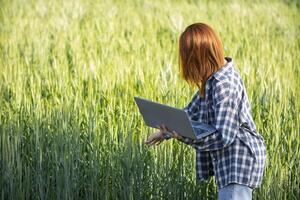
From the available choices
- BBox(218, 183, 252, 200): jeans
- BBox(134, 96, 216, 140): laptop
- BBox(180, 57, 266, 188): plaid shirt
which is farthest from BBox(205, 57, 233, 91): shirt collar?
BBox(218, 183, 252, 200): jeans

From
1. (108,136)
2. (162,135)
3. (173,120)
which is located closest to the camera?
(173,120)

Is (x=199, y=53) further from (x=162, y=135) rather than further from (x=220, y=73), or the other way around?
(x=162, y=135)

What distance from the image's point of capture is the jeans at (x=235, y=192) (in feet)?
8.05

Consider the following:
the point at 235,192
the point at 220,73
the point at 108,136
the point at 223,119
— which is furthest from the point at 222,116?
the point at 108,136

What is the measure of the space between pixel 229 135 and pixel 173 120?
18 centimetres

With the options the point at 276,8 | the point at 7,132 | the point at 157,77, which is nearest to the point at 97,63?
the point at 157,77

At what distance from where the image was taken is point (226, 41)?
5.94 m

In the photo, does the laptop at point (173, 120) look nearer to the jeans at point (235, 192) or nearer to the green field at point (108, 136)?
the jeans at point (235, 192)

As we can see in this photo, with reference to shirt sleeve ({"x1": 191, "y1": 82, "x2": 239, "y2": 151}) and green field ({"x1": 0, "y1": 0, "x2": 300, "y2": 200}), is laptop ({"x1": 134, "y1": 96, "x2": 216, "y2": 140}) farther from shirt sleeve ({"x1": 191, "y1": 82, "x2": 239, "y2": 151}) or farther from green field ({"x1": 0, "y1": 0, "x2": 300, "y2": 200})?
green field ({"x1": 0, "y1": 0, "x2": 300, "y2": 200})

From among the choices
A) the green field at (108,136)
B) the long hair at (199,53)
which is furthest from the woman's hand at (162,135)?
the green field at (108,136)

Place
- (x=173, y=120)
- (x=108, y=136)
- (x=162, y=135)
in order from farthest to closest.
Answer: (x=108, y=136)
(x=162, y=135)
(x=173, y=120)

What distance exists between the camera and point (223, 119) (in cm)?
239

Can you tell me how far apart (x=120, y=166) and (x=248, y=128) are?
0.96 metres

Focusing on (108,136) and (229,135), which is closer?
(229,135)
